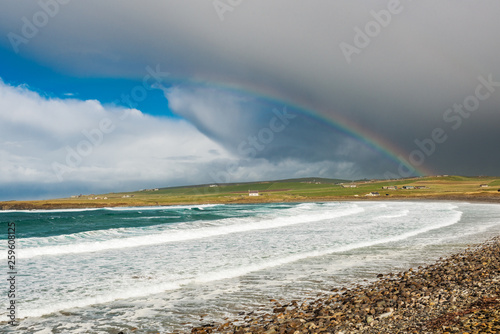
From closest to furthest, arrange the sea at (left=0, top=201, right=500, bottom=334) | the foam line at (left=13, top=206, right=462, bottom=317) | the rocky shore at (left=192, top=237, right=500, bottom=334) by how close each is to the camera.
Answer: the rocky shore at (left=192, top=237, right=500, bottom=334) < the sea at (left=0, top=201, right=500, bottom=334) < the foam line at (left=13, top=206, right=462, bottom=317)

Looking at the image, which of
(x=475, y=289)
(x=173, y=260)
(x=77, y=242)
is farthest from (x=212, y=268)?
(x=77, y=242)

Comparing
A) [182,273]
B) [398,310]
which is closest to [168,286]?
[182,273]

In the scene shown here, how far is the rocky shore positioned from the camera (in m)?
7.76

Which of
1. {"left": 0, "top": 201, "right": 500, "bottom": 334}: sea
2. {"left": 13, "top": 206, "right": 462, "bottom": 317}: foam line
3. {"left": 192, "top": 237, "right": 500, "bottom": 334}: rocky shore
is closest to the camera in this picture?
{"left": 192, "top": 237, "right": 500, "bottom": 334}: rocky shore

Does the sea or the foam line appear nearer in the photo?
the sea

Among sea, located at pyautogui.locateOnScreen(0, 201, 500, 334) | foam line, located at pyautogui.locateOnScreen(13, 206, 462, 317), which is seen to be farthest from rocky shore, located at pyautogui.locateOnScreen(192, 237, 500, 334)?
foam line, located at pyautogui.locateOnScreen(13, 206, 462, 317)

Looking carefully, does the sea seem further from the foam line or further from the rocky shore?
the rocky shore

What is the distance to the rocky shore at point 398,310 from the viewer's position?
25.5 ft

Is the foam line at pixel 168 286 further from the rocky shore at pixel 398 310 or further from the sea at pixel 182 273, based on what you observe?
the rocky shore at pixel 398 310

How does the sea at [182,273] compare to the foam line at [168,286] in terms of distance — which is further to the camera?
the foam line at [168,286]

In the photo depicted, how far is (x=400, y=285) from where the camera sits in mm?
12008

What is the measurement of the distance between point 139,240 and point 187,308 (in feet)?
62.2

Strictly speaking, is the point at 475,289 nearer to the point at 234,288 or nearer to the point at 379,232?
the point at 234,288

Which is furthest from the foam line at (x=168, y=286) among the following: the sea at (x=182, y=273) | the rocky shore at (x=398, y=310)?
the rocky shore at (x=398, y=310)
